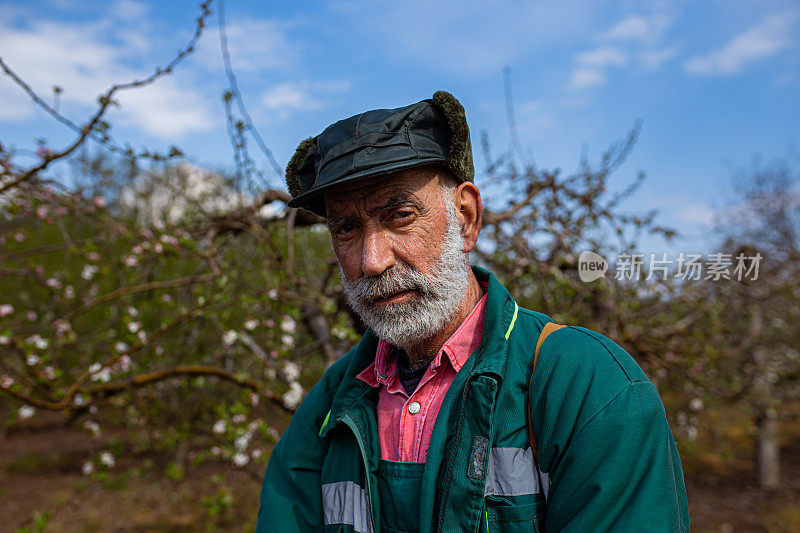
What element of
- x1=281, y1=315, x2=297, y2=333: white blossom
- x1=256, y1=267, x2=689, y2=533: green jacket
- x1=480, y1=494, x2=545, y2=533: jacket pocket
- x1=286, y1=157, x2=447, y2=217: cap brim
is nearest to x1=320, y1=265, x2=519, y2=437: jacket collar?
x1=256, y1=267, x2=689, y2=533: green jacket

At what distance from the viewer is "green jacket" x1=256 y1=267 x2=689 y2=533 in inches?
45.2

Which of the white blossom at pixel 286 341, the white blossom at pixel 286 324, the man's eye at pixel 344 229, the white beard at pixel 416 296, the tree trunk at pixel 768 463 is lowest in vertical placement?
the tree trunk at pixel 768 463

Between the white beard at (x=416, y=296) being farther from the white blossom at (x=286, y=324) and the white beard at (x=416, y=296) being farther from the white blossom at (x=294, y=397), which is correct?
the white blossom at (x=294, y=397)

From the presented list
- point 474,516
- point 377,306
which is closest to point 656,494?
point 474,516

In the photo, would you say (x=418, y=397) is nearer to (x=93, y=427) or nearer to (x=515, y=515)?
(x=515, y=515)

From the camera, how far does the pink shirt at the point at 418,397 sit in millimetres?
1509

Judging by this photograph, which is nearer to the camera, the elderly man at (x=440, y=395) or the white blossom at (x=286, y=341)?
the elderly man at (x=440, y=395)

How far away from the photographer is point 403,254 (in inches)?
62.6

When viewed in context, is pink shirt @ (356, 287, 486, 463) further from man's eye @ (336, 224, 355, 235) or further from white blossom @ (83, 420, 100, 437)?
white blossom @ (83, 420, 100, 437)

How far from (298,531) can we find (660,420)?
42.9 inches

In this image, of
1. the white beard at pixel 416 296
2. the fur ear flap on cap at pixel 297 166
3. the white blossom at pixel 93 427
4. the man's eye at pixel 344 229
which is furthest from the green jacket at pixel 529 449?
the white blossom at pixel 93 427

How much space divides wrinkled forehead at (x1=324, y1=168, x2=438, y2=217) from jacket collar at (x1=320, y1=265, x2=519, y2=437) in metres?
0.36

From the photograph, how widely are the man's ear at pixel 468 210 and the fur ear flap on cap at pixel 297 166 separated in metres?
0.53

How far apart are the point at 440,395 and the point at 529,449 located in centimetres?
34
